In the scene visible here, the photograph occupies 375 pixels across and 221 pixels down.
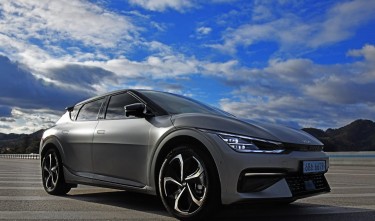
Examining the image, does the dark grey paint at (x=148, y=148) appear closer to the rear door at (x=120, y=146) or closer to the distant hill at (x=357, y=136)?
the rear door at (x=120, y=146)

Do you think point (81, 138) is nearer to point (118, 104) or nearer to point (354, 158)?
point (118, 104)

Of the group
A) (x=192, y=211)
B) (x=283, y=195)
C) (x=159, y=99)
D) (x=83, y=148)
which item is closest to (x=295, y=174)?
(x=283, y=195)

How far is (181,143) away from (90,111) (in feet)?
Result: 7.79

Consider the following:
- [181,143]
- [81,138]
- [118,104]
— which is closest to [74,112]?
[81,138]

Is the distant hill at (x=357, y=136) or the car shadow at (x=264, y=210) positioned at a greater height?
the distant hill at (x=357, y=136)

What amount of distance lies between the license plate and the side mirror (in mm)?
1884

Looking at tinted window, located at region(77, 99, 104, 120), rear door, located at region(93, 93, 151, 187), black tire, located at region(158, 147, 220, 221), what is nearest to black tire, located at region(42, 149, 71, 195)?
tinted window, located at region(77, 99, 104, 120)

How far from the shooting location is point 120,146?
522 centimetres

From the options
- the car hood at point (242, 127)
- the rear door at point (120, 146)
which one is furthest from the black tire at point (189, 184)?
the rear door at point (120, 146)

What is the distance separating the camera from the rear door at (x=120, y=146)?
4949 millimetres

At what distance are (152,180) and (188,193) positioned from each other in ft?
1.93

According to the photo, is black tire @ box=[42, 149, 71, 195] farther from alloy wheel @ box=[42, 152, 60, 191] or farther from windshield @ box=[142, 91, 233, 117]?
windshield @ box=[142, 91, 233, 117]

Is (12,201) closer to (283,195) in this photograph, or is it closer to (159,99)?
(159,99)

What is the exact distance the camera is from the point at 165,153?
184 inches
